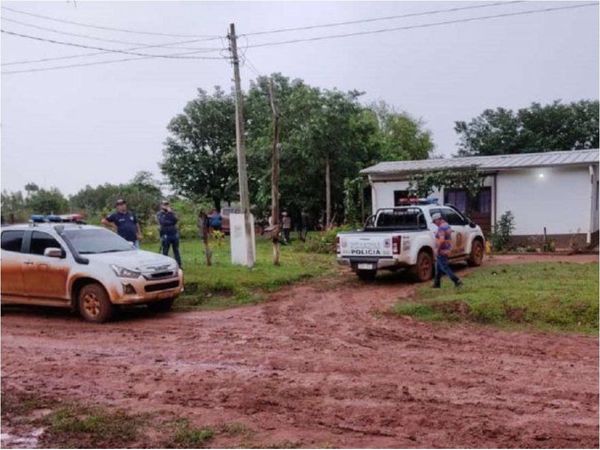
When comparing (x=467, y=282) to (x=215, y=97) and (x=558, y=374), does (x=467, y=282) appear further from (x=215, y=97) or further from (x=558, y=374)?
(x=215, y=97)

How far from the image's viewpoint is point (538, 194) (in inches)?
835

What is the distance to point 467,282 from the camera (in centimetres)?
1262

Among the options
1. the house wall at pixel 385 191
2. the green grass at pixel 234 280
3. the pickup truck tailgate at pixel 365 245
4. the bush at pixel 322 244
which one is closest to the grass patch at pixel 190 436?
the green grass at pixel 234 280

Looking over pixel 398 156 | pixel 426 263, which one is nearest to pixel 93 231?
pixel 426 263

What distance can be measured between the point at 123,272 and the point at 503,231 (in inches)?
Result: 585

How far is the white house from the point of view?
20391 millimetres

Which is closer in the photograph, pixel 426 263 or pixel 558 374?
pixel 558 374

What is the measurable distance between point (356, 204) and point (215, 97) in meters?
18.2

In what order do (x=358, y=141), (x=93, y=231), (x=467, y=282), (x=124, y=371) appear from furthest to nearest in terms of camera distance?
(x=358, y=141) → (x=467, y=282) → (x=93, y=231) → (x=124, y=371)

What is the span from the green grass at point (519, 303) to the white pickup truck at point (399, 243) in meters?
1.08

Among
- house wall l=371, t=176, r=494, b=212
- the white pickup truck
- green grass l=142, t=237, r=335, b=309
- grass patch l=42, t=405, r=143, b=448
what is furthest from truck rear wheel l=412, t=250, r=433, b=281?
house wall l=371, t=176, r=494, b=212

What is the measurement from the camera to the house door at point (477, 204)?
22.3 metres

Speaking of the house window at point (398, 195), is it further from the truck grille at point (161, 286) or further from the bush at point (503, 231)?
the truck grille at point (161, 286)

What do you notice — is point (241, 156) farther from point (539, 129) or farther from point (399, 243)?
point (539, 129)
